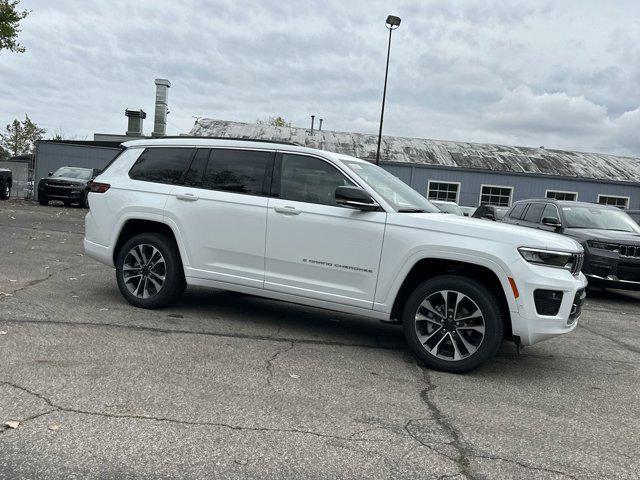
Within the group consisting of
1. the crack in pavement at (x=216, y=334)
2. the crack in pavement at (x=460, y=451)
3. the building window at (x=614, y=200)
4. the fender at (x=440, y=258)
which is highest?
the building window at (x=614, y=200)

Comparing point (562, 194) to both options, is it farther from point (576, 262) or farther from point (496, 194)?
point (576, 262)

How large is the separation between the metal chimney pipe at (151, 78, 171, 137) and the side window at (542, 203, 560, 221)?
27236 mm

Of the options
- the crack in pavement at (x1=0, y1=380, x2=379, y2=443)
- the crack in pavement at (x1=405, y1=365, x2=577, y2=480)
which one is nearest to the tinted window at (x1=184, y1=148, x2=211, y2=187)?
the crack in pavement at (x1=0, y1=380, x2=379, y2=443)

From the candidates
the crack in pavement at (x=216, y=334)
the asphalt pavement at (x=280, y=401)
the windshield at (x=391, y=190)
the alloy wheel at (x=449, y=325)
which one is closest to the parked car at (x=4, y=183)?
the asphalt pavement at (x=280, y=401)

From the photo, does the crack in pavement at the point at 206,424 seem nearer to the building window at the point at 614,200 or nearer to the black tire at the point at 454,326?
the black tire at the point at 454,326

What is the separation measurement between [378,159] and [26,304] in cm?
2206

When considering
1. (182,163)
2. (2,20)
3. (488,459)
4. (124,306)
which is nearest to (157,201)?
(182,163)

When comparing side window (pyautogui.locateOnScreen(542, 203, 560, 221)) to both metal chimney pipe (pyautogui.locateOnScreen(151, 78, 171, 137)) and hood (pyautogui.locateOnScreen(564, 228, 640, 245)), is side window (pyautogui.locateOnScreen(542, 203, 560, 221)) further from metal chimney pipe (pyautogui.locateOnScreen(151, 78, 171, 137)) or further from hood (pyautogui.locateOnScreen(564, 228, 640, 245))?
metal chimney pipe (pyautogui.locateOnScreen(151, 78, 171, 137))

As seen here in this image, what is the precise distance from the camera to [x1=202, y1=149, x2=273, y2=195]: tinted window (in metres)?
5.64

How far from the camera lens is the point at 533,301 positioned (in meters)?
4.48

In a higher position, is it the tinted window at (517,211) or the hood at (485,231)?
the tinted window at (517,211)

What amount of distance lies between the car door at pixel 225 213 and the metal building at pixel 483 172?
21.8m

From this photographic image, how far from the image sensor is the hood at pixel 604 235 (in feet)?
30.3

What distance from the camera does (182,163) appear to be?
607 centimetres
